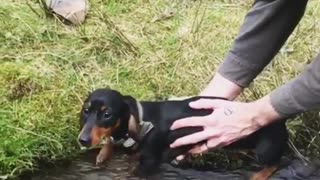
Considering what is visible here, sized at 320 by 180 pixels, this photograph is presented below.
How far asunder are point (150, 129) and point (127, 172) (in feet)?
0.99

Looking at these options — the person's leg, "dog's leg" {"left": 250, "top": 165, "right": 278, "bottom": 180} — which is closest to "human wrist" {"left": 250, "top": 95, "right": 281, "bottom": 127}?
the person's leg

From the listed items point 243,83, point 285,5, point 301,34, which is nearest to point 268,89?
point 301,34

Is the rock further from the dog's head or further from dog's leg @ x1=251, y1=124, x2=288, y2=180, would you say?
dog's leg @ x1=251, y1=124, x2=288, y2=180

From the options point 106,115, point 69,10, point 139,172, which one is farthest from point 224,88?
point 69,10

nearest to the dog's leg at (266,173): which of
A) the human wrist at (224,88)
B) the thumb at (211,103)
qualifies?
the human wrist at (224,88)

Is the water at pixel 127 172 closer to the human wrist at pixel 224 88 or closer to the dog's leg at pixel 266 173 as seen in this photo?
the dog's leg at pixel 266 173

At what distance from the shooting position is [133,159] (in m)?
3.13

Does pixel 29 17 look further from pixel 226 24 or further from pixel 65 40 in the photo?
pixel 226 24

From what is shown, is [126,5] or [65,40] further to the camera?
[126,5]

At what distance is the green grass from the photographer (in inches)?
124

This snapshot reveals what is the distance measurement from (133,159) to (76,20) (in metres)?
1.04

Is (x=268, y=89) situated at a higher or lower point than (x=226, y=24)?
lower

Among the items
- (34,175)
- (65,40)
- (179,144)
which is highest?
(65,40)

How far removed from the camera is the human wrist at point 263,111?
7.05 feet
